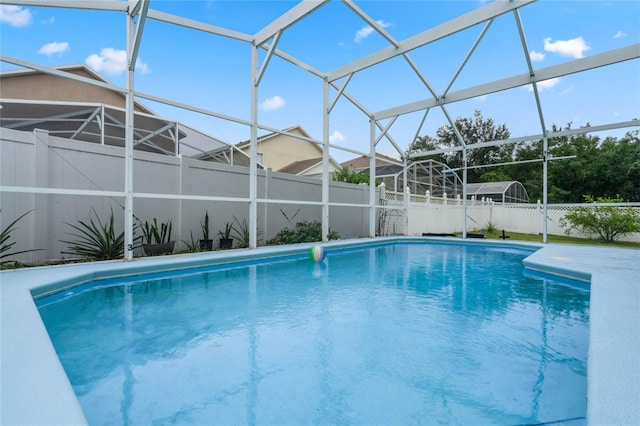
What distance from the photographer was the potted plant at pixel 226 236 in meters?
7.72

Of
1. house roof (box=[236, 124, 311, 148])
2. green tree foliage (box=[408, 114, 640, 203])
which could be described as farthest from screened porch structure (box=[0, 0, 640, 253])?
→ house roof (box=[236, 124, 311, 148])

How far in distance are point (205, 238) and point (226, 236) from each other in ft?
1.68

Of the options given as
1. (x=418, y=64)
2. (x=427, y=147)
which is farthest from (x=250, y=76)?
(x=427, y=147)

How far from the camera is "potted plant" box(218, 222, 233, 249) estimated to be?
7719mm

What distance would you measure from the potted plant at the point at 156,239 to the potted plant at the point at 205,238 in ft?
2.51

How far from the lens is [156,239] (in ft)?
21.2

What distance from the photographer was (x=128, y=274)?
511 centimetres

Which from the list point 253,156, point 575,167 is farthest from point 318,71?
point 575,167

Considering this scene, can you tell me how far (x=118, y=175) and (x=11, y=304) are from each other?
397cm

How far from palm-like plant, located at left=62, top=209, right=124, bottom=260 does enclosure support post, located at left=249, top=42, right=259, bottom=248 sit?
266cm

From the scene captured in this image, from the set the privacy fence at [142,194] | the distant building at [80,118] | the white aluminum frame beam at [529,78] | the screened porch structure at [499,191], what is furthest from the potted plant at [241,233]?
the screened porch structure at [499,191]

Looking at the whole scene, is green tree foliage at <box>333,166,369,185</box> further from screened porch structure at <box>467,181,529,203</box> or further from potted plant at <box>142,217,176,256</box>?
potted plant at <box>142,217,176,256</box>

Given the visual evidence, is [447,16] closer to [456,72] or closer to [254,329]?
[456,72]

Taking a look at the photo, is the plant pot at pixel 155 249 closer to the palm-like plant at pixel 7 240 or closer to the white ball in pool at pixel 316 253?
the palm-like plant at pixel 7 240
